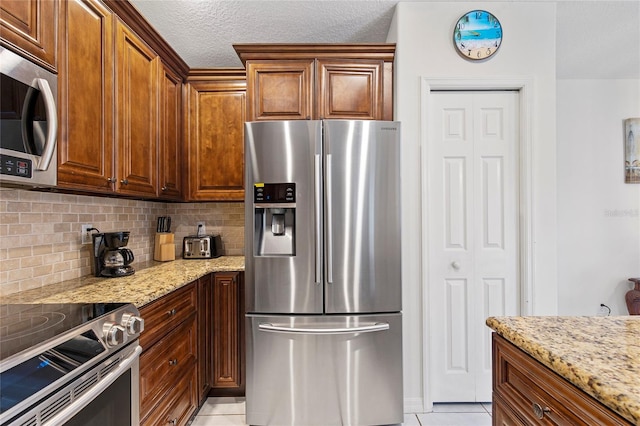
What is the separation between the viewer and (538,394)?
84 cm

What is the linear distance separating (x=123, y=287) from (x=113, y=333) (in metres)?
0.55

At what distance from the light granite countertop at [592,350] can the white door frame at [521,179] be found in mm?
1159

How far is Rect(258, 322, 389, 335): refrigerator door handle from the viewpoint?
1.91 meters

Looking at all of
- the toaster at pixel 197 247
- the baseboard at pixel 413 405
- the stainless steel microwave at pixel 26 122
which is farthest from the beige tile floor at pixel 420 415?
the stainless steel microwave at pixel 26 122

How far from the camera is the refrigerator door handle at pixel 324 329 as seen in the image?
1908mm

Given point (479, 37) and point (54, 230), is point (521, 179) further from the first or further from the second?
point (54, 230)

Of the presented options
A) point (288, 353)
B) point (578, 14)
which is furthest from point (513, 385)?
point (578, 14)

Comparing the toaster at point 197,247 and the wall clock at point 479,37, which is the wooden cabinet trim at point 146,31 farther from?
the wall clock at point 479,37

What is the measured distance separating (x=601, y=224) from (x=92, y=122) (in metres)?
4.50

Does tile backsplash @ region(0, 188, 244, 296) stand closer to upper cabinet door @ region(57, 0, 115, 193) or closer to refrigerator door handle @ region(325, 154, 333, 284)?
upper cabinet door @ region(57, 0, 115, 193)

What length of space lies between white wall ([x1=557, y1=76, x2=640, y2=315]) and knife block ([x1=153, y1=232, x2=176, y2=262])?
3.81 metres

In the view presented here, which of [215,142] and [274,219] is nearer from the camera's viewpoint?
[274,219]

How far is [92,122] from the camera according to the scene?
158 cm

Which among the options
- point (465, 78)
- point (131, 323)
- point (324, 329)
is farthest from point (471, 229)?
point (131, 323)
